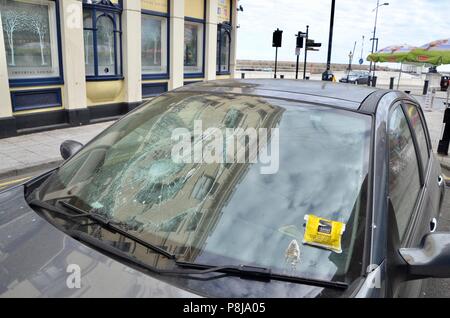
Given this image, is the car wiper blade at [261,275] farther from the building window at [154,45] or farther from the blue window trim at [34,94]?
the building window at [154,45]

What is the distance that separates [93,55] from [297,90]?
971 centimetres

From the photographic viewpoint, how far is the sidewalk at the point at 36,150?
700 centimetres

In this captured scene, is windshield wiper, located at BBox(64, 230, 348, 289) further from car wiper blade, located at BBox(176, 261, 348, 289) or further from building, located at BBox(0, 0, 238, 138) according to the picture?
building, located at BBox(0, 0, 238, 138)

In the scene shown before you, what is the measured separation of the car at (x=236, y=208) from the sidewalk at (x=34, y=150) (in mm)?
5097

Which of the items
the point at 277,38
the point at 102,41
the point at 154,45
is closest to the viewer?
the point at 102,41

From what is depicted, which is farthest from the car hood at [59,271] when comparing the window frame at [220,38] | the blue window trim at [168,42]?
the window frame at [220,38]

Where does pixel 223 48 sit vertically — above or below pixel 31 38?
above

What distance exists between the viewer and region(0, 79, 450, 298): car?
1505mm

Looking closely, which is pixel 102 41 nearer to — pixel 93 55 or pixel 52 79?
pixel 93 55

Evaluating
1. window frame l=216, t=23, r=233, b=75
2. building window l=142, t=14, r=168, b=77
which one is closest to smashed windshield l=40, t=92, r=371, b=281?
building window l=142, t=14, r=168, b=77

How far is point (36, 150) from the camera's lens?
26.6 feet

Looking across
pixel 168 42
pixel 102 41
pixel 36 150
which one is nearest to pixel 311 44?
pixel 168 42
